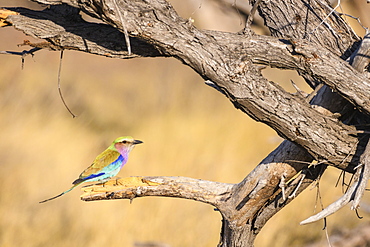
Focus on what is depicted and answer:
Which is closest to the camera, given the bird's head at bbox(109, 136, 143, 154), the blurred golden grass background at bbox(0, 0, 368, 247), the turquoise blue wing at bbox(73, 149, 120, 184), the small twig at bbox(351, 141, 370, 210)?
Result: the small twig at bbox(351, 141, 370, 210)

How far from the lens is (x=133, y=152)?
22.2ft

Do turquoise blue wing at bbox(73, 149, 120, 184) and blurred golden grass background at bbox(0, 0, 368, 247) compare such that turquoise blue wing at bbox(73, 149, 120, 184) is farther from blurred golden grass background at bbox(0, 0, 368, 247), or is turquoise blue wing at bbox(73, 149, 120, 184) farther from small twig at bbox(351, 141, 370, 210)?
blurred golden grass background at bbox(0, 0, 368, 247)

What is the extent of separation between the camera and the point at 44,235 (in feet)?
18.5

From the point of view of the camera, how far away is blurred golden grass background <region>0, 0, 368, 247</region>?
573 centimetres

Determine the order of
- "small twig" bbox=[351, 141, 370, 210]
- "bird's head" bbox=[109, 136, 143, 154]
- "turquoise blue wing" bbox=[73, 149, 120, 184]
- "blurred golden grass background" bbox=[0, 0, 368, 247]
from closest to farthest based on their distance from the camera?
"small twig" bbox=[351, 141, 370, 210]
"turquoise blue wing" bbox=[73, 149, 120, 184]
"bird's head" bbox=[109, 136, 143, 154]
"blurred golden grass background" bbox=[0, 0, 368, 247]

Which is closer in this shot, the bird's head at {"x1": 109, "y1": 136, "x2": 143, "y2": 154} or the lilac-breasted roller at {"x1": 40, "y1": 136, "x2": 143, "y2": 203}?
the lilac-breasted roller at {"x1": 40, "y1": 136, "x2": 143, "y2": 203}

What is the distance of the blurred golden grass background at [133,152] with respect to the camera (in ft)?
18.8

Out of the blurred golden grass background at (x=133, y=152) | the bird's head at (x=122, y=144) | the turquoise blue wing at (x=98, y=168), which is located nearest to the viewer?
the turquoise blue wing at (x=98, y=168)

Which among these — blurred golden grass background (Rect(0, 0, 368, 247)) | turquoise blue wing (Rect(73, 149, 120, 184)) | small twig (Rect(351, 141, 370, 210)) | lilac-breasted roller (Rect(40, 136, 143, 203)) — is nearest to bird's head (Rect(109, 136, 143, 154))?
lilac-breasted roller (Rect(40, 136, 143, 203))

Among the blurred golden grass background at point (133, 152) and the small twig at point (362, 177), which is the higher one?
the small twig at point (362, 177)

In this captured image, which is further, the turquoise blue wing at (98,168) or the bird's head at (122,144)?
the bird's head at (122,144)

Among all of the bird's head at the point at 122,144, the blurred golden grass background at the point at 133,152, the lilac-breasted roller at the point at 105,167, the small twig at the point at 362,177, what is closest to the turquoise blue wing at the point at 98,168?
the lilac-breasted roller at the point at 105,167

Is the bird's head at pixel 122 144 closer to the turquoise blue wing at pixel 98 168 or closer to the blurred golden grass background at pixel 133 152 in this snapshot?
the turquoise blue wing at pixel 98 168

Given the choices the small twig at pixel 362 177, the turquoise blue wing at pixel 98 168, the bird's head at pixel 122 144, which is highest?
the small twig at pixel 362 177
